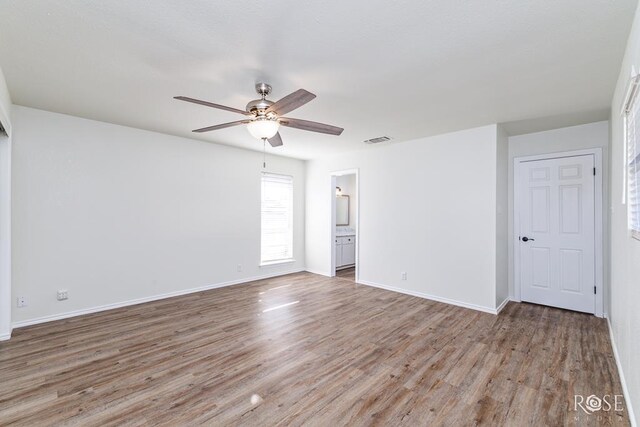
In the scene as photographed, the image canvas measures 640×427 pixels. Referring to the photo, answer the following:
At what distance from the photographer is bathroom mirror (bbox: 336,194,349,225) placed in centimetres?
766

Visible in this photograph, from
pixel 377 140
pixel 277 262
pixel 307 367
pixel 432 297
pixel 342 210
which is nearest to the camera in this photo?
pixel 307 367

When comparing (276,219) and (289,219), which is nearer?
(276,219)

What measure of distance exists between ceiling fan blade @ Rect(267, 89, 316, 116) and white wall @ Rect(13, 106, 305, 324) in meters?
2.87

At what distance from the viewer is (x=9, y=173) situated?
9.85ft

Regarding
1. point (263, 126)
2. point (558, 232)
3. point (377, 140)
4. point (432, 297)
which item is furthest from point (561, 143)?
point (263, 126)

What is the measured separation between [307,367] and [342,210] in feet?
18.0

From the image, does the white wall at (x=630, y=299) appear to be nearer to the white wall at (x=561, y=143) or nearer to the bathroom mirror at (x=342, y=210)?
the white wall at (x=561, y=143)

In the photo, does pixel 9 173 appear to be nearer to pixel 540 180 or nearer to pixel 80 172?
pixel 80 172

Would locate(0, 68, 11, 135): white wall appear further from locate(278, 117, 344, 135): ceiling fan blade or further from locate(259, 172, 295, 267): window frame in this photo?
locate(259, 172, 295, 267): window frame

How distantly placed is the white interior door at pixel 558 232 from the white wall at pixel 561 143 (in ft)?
0.40

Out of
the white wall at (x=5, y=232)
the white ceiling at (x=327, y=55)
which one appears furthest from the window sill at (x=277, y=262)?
the white wall at (x=5, y=232)

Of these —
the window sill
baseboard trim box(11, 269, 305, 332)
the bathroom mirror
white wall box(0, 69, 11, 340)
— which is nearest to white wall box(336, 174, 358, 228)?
the bathroom mirror

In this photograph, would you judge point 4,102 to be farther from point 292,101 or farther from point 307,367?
point 307,367

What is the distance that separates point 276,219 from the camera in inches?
236
